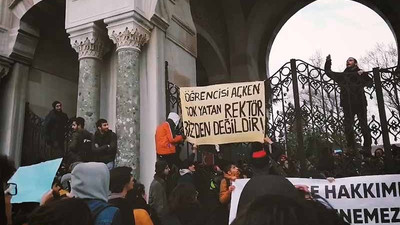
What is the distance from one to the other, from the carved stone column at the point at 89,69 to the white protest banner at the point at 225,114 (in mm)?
2203

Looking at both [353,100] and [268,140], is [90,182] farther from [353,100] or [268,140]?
[353,100]

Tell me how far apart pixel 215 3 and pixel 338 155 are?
8.65 m

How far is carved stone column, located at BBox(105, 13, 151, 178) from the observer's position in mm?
7703

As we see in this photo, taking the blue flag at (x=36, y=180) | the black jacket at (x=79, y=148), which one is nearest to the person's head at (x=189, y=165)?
the black jacket at (x=79, y=148)

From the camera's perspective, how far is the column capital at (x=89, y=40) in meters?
8.67

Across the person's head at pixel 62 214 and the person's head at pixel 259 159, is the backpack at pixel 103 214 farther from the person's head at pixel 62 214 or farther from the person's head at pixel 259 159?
the person's head at pixel 259 159

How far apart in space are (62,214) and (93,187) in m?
0.52

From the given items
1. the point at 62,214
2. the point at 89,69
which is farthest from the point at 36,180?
the point at 89,69

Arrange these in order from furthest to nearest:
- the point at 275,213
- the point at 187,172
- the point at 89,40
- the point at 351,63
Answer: the point at 89,40
the point at 351,63
the point at 187,172
the point at 275,213

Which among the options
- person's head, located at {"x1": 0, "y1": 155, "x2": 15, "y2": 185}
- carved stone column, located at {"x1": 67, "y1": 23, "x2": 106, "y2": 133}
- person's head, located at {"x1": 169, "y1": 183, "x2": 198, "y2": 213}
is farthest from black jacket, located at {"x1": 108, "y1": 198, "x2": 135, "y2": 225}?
carved stone column, located at {"x1": 67, "y1": 23, "x2": 106, "y2": 133}

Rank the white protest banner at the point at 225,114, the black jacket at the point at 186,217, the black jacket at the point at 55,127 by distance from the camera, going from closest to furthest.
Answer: the black jacket at the point at 186,217 < the white protest banner at the point at 225,114 < the black jacket at the point at 55,127

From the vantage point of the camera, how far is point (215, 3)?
13891 millimetres

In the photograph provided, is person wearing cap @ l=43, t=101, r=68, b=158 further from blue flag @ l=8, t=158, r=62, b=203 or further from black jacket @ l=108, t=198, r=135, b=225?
black jacket @ l=108, t=198, r=135, b=225

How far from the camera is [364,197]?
15.3 feet
